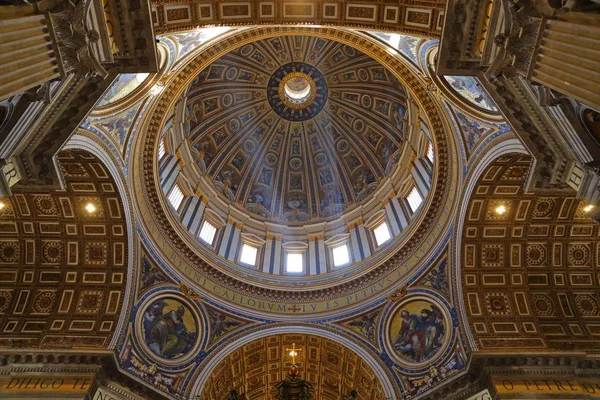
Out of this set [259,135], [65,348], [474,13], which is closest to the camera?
[474,13]

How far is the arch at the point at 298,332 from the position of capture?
1633 centimetres

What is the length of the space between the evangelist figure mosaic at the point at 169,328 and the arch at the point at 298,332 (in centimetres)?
113

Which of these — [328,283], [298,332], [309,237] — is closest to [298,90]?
[309,237]

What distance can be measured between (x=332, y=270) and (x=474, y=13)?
14.7 m

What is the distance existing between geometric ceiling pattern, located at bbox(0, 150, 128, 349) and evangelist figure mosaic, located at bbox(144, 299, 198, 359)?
1365 millimetres

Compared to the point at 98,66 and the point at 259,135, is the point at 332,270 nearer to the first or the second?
the point at 259,135

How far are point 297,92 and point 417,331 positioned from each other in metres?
18.0

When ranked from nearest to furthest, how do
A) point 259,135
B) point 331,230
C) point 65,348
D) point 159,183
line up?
point 65,348 → point 159,183 → point 331,230 → point 259,135

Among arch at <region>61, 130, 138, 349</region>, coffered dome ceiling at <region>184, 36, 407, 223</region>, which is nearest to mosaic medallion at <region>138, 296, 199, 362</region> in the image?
arch at <region>61, 130, 138, 349</region>

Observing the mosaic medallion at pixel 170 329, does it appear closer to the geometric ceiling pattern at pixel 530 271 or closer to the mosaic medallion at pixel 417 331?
the mosaic medallion at pixel 417 331

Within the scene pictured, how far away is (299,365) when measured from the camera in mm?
19156

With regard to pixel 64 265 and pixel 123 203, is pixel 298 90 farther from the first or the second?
pixel 64 265

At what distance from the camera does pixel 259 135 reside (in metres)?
29.5

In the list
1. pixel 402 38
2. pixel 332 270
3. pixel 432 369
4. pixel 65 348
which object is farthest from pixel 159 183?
pixel 432 369
